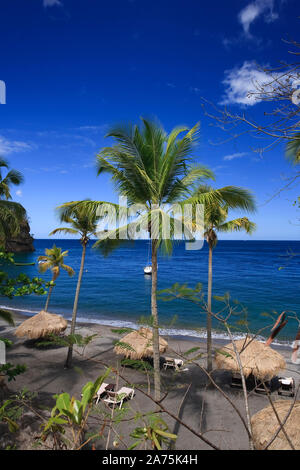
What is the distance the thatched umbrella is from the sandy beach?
114 cm

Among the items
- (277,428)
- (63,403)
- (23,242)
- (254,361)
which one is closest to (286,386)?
(254,361)

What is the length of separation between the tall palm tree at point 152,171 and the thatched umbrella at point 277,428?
2.83m

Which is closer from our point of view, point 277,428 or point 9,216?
point 277,428

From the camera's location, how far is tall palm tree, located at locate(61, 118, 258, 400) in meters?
7.21

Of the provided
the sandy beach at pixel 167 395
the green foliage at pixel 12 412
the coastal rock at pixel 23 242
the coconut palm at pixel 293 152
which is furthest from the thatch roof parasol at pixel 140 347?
the coastal rock at pixel 23 242

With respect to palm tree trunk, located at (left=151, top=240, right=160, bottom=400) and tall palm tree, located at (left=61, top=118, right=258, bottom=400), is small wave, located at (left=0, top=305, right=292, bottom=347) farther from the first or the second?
tall palm tree, located at (left=61, top=118, right=258, bottom=400)

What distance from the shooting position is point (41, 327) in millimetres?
14969

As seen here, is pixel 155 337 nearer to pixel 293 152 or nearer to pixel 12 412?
pixel 12 412

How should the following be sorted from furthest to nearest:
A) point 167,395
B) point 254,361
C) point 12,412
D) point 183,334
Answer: point 183,334, point 254,361, point 167,395, point 12,412

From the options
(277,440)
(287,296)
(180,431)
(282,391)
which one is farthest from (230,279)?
(277,440)

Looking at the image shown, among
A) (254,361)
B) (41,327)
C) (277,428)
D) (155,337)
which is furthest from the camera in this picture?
(41,327)

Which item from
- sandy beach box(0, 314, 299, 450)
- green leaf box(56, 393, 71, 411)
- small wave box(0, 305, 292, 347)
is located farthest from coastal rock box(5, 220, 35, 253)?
green leaf box(56, 393, 71, 411)

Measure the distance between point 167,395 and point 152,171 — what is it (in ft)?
20.4
